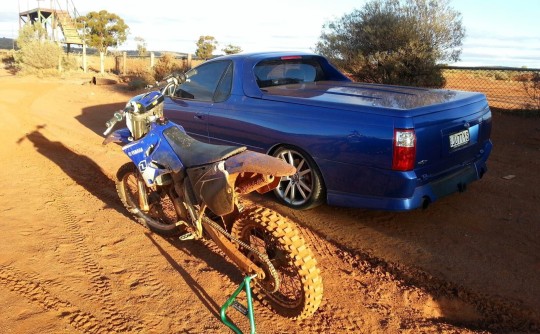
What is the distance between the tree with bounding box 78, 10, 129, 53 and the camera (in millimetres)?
46594

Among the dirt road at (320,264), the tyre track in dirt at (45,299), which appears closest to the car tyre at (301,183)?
the dirt road at (320,264)

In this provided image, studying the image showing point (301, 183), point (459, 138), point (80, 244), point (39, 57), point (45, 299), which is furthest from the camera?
point (39, 57)

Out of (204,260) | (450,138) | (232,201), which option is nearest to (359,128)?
(450,138)

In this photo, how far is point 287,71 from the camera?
5984 millimetres

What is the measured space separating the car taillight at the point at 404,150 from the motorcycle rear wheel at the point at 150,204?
200 centimetres

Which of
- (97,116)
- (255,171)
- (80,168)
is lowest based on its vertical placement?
(80,168)

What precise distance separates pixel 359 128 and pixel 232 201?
163 centimetres

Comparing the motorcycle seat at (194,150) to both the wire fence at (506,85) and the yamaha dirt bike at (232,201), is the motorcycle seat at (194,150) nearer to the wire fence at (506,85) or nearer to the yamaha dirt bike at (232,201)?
the yamaha dirt bike at (232,201)

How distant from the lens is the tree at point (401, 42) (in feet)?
38.2

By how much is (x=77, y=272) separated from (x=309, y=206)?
2.26 meters

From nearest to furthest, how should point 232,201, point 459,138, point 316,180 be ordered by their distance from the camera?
point 232,201 → point 459,138 → point 316,180

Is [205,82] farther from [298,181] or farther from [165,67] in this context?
[165,67]

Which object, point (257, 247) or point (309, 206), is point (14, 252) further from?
point (309, 206)

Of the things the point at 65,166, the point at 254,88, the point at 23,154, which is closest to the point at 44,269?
the point at 254,88
